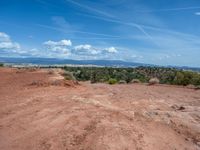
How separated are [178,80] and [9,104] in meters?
25.8

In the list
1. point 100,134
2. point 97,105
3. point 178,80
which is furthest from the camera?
point 178,80

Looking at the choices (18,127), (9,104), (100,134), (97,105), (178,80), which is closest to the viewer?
(100,134)

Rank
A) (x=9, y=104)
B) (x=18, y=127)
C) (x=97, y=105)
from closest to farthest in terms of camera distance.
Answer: (x=18, y=127) < (x=97, y=105) < (x=9, y=104)

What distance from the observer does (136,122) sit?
1110cm

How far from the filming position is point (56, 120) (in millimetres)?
11367

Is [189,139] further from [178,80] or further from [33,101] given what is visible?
[178,80]

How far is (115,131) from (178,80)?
28436mm

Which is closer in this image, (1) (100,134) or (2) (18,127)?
(1) (100,134)

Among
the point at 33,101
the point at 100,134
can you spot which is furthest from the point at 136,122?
the point at 33,101

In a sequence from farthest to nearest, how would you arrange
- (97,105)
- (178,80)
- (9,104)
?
(178,80) < (9,104) < (97,105)

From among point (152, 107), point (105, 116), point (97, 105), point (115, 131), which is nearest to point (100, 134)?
point (115, 131)

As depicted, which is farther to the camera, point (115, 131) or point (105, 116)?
point (105, 116)

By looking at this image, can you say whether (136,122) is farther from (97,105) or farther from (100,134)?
(97,105)

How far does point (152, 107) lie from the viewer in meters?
14.0
